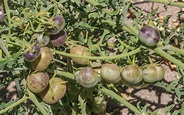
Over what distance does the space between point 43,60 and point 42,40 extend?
3.2 inches

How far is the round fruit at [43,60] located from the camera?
1.72m

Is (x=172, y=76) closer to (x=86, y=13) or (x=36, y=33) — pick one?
(x=86, y=13)

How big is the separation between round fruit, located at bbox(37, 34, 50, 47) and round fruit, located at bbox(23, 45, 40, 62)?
0.17 feet

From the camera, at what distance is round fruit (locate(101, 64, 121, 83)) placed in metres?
1.82

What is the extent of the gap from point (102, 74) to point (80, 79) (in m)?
0.12

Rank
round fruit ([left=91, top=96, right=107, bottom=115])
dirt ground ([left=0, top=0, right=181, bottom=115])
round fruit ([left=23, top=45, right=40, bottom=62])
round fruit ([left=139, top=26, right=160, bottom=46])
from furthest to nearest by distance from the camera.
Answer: dirt ground ([left=0, top=0, right=181, bottom=115]) → round fruit ([left=91, top=96, right=107, bottom=115]) → round fruit ([left=139, top=26, right=160, bottom=46]) → round fruit ([left=23, top=45, right=40, bottom=62])

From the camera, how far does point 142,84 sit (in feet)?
6.55

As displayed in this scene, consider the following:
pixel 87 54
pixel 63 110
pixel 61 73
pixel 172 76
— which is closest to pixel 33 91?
pixel 61 73

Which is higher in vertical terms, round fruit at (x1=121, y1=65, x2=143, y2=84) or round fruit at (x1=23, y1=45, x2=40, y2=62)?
round fruit at (x1=23, y1=45, x2=40, y2=62)

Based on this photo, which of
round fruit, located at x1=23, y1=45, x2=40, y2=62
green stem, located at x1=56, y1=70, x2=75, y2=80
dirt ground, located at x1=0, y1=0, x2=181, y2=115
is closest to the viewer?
round fruit, located at x1=23, y1=45, x2=40, y2=62

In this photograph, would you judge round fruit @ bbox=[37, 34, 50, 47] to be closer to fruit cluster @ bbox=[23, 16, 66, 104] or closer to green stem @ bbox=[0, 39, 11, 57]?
fruit cluster @ bbox=[23, 16, 66, 104]

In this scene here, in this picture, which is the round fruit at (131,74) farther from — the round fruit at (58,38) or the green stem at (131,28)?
the round fruit at (58,38)

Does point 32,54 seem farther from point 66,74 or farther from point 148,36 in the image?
point 148,36

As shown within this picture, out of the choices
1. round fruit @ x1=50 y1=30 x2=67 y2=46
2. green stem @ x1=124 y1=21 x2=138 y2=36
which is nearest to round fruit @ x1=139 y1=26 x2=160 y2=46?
green stem @ x1=124 y1=21 x2=138 y2=36
